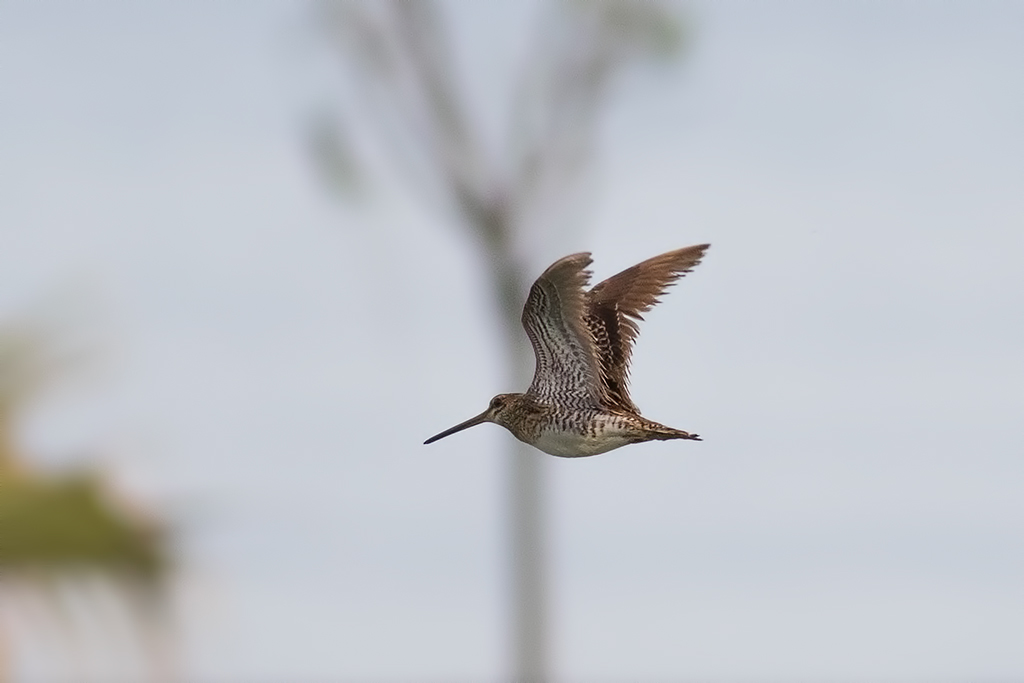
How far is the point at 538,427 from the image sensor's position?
284cm

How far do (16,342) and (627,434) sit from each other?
2980mm

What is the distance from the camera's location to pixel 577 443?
9.00 feet

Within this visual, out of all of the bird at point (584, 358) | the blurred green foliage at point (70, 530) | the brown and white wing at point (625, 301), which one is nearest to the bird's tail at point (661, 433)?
the bird at point (584, 358)

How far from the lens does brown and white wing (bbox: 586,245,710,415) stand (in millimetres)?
2887

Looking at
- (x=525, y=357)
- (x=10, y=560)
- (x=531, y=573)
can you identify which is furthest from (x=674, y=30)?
(x=10, y=560)

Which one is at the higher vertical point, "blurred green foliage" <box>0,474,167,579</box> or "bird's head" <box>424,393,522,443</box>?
"blurred green foliage" <box>0,474,167,579</box>

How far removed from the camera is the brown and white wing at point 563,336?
2553 millimetres

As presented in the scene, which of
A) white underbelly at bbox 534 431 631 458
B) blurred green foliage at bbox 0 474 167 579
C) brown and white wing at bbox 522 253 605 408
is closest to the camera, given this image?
brown and white wing at bbox 522 253 605 408

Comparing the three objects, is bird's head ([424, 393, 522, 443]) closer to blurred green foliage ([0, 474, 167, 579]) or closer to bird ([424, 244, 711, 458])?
bird ([424, 244, 711, 458])

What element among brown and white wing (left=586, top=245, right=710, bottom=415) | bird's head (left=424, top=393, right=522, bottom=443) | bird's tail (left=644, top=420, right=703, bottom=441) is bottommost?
bird's tail (left=644, top=420, right=703, bottom=441)

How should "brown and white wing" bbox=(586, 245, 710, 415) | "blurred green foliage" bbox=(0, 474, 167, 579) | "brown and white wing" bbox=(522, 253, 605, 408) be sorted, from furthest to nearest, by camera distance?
"blurred green foliage" bbox=(0, 474, 167, 579) < "brown and white wing" bbox=(586, 245, 710, 415) < "brown and white wing" bbox=(522, 253, 605, 408)

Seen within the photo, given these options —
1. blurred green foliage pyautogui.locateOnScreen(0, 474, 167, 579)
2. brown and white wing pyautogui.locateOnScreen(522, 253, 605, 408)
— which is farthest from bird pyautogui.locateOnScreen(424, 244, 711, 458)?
blurred green foliage pyautogui.locateOnScreen(0, 474, 167, 579)

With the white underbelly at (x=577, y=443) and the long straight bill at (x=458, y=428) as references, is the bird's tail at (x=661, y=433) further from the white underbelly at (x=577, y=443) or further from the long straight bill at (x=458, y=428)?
the long straight bill at (x=458, y=428)

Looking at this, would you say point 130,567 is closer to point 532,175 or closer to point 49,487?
point 49,487
